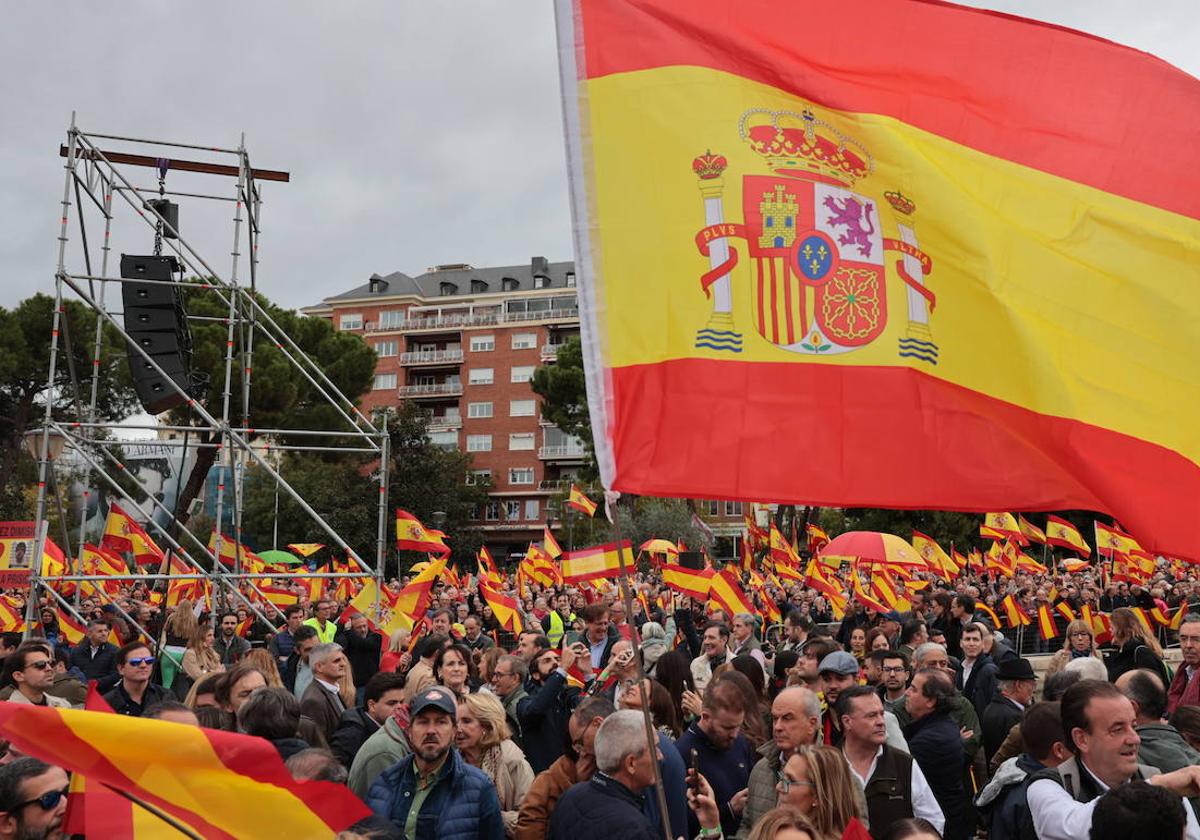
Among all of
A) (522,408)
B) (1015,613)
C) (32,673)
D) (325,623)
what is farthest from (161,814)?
(522,408)

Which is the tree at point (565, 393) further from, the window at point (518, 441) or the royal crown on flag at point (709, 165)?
the royal crown on flag at point (709, 165)

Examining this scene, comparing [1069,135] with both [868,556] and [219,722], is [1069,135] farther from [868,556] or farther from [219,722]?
[868,556]

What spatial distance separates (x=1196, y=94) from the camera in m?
5.32

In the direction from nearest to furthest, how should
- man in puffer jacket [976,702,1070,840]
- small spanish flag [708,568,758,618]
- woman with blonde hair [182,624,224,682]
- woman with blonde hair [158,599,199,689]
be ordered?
1. man in puffer jacket [976,702,1070,840]
2. woman with blonde hair [182,624,224,682]
3. woman with blonde hair [158,599,199,689]
4. small spanish flag [708,568,758,618]

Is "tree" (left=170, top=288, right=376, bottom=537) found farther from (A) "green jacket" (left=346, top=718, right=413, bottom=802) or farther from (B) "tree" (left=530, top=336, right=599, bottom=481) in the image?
(A) "green jacket" (left=346, top=718, right=413, bottom=802)

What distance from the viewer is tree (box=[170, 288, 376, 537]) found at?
37.2 meters

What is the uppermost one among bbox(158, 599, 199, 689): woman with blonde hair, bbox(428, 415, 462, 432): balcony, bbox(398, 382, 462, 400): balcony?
bbox(398, 382, 462, 400): balcony

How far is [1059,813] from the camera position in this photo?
13.2ft

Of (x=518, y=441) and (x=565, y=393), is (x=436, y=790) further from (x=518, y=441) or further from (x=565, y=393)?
(x=518, y=441)

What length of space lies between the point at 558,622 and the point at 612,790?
12.7 meters

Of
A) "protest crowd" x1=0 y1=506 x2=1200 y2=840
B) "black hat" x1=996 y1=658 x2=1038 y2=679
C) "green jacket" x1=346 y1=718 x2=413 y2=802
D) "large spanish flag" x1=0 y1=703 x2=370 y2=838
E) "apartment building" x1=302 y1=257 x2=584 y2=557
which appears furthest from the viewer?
"apartment building" x1=302 y1=257 x2=584 y2=557

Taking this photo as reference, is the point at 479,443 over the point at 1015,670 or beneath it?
over

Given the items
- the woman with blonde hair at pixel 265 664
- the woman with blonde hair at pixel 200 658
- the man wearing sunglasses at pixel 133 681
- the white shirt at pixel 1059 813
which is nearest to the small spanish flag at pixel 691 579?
the woman with blonde hair at pixel 200 658

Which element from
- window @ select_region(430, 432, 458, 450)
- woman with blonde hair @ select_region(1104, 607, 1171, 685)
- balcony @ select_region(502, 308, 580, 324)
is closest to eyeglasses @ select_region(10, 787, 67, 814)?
woman with blonde hair @ select_region(1104, 607, 1171, 685)
